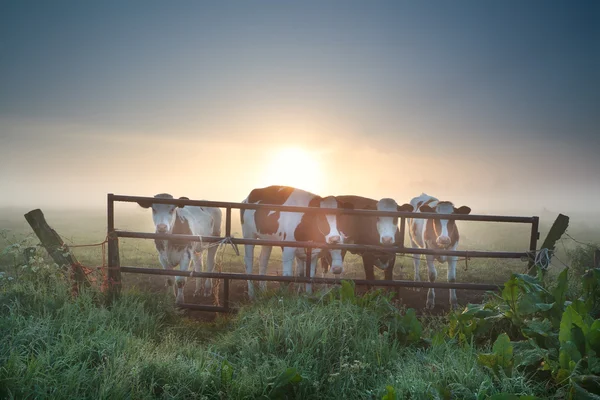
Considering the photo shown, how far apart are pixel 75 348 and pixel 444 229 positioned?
752 cm

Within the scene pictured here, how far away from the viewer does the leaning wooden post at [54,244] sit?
6.68 meters

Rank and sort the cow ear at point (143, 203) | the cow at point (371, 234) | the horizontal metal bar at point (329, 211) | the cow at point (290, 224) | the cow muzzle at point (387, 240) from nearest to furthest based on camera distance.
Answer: the horizontal metal bar at point (329, 211), the cow ear at point (143, 203), the cow at point (290, 224), the cow muzzle at point (387, 240), the cow at point (371, 234)

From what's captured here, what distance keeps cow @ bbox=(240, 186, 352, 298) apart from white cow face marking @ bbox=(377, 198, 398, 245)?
0.81 m

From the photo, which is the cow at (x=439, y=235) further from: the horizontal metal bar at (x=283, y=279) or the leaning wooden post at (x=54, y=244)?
the leaning wooden post at (x=54, y=244)

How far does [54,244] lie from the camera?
6762 mm

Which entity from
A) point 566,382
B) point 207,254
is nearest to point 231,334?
point 566,382

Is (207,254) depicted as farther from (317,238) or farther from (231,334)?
(231,334)

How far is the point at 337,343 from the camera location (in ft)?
14.6

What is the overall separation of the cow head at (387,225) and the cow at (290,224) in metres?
0.82

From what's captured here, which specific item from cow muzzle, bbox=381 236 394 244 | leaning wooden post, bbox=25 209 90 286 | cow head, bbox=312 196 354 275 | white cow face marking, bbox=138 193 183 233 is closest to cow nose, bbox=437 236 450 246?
cow muzzle, bbox=381 236 394 244

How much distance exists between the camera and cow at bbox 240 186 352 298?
840 cm

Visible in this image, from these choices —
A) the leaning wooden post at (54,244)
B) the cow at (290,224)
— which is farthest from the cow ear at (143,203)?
the cow at (290,224)

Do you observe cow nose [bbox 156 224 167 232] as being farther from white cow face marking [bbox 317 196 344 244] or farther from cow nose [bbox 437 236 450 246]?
cow nose [bbox 437 236 450 246]

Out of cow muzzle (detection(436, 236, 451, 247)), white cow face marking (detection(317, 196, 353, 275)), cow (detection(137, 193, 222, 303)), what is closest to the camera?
white cow face marking (detection(317, 196, 353, 275))
